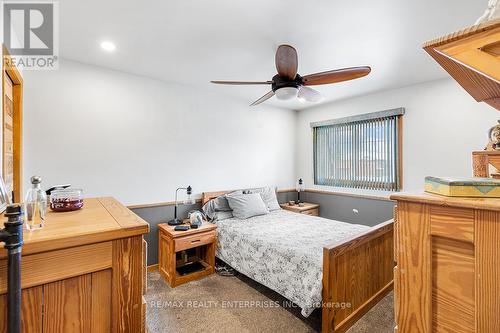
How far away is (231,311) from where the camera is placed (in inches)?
88.9

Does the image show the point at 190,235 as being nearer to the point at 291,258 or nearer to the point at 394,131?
the point at 291,258

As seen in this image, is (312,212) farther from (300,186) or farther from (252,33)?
(252,33)

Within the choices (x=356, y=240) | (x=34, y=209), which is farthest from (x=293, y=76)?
(x=34, y=209)

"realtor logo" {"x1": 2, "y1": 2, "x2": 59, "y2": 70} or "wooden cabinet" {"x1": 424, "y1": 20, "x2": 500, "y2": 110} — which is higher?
"realtor logo" {"x1": 2, "y1": 2, "x2": 59, "y2": 70}

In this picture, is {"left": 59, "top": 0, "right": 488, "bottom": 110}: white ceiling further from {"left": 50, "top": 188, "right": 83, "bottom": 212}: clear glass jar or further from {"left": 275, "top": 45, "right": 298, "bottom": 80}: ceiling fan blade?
{"left": 50, "top": 188, "right": 83, "bottom": 212}: clear glass jar

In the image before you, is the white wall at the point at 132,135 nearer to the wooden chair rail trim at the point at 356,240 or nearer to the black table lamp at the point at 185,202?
the black table lamp at the point at 185,202

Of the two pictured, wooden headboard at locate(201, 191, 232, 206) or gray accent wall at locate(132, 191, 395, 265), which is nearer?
gray accent wall at locate(132, 191, 395, 265)

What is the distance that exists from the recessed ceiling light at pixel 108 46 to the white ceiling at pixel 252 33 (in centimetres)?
5

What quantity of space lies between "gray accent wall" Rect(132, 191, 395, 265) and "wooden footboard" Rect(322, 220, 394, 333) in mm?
1273

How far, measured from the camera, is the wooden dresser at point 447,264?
0.50 m

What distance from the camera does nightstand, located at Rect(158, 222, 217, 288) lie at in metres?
2.71

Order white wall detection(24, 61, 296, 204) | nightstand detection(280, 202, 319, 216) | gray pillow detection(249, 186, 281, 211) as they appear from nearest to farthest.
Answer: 1. white wall detection(24, 61, 296, 204)
2. gray pillow detection(249, 186, 281, 211)
3. nightstand detection(280, 202, 319, 216)

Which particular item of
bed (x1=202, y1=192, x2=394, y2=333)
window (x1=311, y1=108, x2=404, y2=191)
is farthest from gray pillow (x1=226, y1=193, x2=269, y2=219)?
window (x1=311, y1=108, x2=404, y2=191)

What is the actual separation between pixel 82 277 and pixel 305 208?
3800 millimetres
